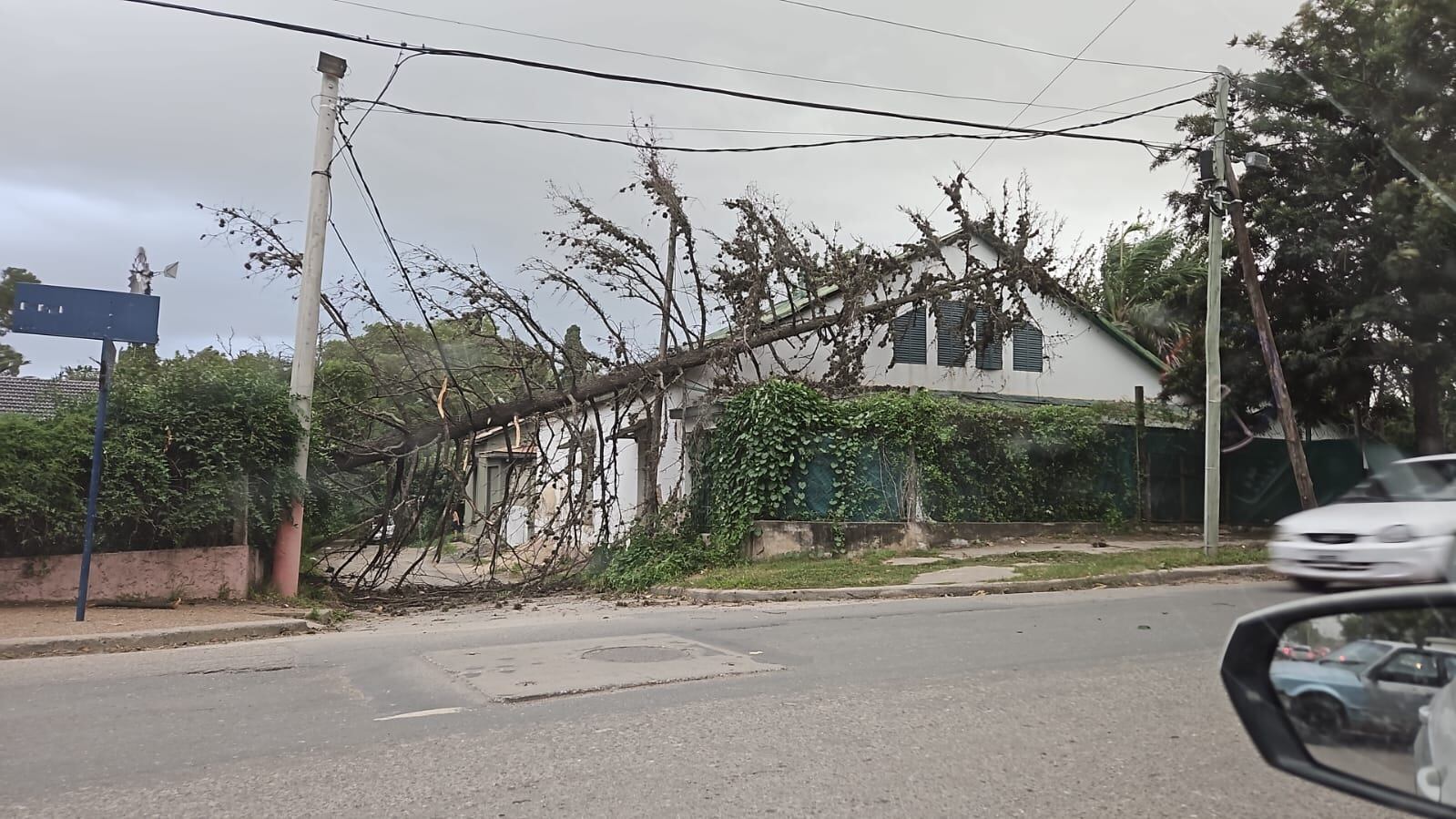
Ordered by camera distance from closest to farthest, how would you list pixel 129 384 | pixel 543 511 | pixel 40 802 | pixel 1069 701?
Result: pixel 40 802 → pixel 1069 701 → pixel 129 384 → pixel 543 511

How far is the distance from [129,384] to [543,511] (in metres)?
13.2

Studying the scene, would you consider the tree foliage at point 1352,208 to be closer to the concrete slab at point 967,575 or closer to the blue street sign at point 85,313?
the concrete slab at point 967,575

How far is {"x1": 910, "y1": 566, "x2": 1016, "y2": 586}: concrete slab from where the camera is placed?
12477mm

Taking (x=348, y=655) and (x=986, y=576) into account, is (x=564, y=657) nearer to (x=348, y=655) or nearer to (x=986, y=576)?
(x=348, y=655)

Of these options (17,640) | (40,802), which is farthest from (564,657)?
(17,640)

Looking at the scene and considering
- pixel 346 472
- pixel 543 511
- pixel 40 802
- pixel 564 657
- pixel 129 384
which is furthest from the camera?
pixel 543 511

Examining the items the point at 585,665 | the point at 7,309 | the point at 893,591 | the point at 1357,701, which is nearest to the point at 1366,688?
the point at 1357,701

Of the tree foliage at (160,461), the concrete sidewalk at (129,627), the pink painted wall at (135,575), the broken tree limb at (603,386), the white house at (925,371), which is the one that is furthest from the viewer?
the white house at (925,371)

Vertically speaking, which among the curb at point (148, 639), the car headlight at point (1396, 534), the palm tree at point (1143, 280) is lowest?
the curb at point (148, 639)

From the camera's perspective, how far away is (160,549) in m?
11.1

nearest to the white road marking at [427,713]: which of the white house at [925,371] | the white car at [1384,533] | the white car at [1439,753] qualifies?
the white car at [1439,753]

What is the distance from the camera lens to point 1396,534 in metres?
9.37

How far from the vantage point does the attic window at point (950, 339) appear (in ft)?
70.6

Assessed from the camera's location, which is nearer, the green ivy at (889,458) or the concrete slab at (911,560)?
the concrete slab at (911,560)
